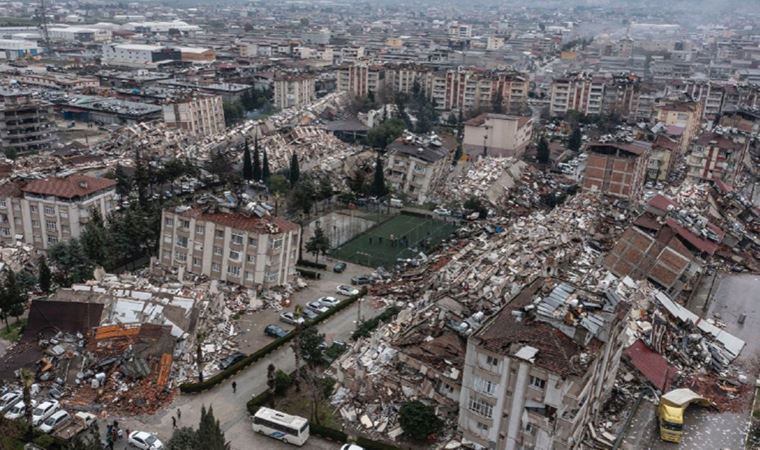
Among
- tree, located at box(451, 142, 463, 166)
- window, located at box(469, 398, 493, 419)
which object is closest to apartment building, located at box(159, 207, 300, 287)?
window, located at box(469, 398, 493, 419)

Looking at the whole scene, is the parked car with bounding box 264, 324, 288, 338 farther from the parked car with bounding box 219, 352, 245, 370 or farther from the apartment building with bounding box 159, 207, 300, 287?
the apartment building with bounding box 159, 207, 300, 287

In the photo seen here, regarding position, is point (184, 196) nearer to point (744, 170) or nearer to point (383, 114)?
point (383, 114)

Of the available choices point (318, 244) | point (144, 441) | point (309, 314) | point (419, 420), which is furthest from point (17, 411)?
point (318, 244)

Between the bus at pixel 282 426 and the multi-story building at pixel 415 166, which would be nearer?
the bus at pixel 282 426

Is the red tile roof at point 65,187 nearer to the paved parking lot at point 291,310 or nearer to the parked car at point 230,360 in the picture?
the paved parking lot at point 291,310

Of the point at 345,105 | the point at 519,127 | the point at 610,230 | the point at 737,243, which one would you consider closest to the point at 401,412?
the point at 610,230

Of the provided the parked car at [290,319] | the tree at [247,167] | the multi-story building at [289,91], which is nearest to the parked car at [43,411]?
the parked car at [290,319]
